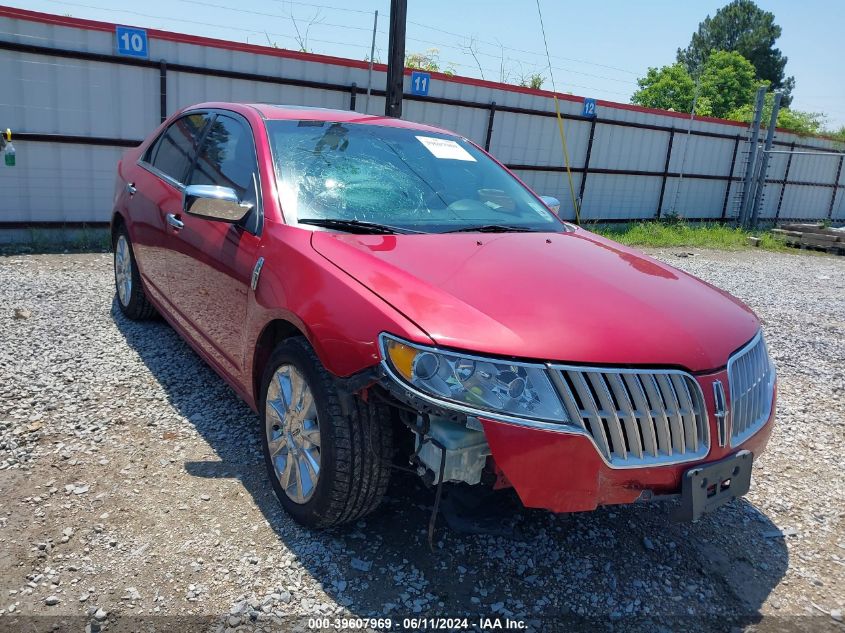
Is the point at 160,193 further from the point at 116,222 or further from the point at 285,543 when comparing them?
the point at 285,543

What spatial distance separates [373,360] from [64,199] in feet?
24.9

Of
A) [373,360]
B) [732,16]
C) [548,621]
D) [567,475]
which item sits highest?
[732,16]

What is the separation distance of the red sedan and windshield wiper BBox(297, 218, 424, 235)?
0.02 meters

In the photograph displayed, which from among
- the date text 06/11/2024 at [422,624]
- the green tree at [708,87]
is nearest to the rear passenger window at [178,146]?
the date text 06/11/2024 at [422,624]

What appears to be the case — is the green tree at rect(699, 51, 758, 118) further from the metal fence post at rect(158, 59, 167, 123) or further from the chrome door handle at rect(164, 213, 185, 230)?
the chrome door handle at rect(164, 213, 185, 230)

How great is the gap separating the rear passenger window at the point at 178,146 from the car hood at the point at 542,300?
171 centimetres

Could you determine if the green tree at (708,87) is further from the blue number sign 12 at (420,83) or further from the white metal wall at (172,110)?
the blue number sign 12 at (420,83)

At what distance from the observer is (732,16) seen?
58125 millimetres

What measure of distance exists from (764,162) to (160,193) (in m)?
16.1

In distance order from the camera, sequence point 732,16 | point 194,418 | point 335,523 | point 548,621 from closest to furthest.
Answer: point 548,621
point 335,523
point 194,418
point 732,16

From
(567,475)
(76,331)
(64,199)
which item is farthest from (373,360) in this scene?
(64,199)

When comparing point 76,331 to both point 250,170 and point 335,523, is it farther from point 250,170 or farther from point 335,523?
point 335,523

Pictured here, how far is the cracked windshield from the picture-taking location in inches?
120

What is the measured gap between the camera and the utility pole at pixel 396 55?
897 centimetres
